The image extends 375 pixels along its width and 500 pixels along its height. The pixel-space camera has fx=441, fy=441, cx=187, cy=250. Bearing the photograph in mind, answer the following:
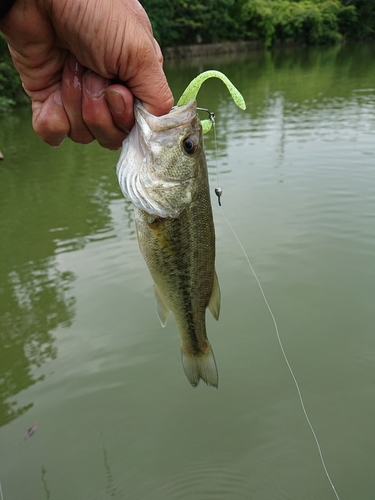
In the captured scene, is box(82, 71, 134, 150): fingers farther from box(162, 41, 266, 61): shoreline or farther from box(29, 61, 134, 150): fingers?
box(162, 41, 266, 61): shoreline

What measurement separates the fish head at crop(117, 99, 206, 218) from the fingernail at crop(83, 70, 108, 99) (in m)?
0.15

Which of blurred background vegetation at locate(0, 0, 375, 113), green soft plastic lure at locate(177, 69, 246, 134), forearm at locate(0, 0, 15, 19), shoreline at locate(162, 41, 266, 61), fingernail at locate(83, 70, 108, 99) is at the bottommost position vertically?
shoreline at locate(162, 41, 266, 61)

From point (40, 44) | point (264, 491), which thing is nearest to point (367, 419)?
point (264, 491)

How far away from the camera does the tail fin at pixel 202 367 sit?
2350 millimetres

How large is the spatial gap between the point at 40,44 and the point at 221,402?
326 cm

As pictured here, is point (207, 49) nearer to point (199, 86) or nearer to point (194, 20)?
point (194, 20)

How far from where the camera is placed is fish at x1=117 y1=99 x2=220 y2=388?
69.2 inches

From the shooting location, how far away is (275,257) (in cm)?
602

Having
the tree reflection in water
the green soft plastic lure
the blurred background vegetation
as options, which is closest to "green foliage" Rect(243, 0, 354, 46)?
the blurred background vegetation

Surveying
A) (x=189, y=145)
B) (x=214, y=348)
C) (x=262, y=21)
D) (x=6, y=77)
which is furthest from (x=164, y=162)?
(x=262, y=21)

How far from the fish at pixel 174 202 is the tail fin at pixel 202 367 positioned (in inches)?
10.2

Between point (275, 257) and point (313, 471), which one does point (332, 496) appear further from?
point (275, 257)

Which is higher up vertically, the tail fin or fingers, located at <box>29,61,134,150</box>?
fingers, located at <box>29,61,134,150</box>

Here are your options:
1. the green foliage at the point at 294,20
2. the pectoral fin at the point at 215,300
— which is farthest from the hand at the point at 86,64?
the green foliage at the point at 294,20
